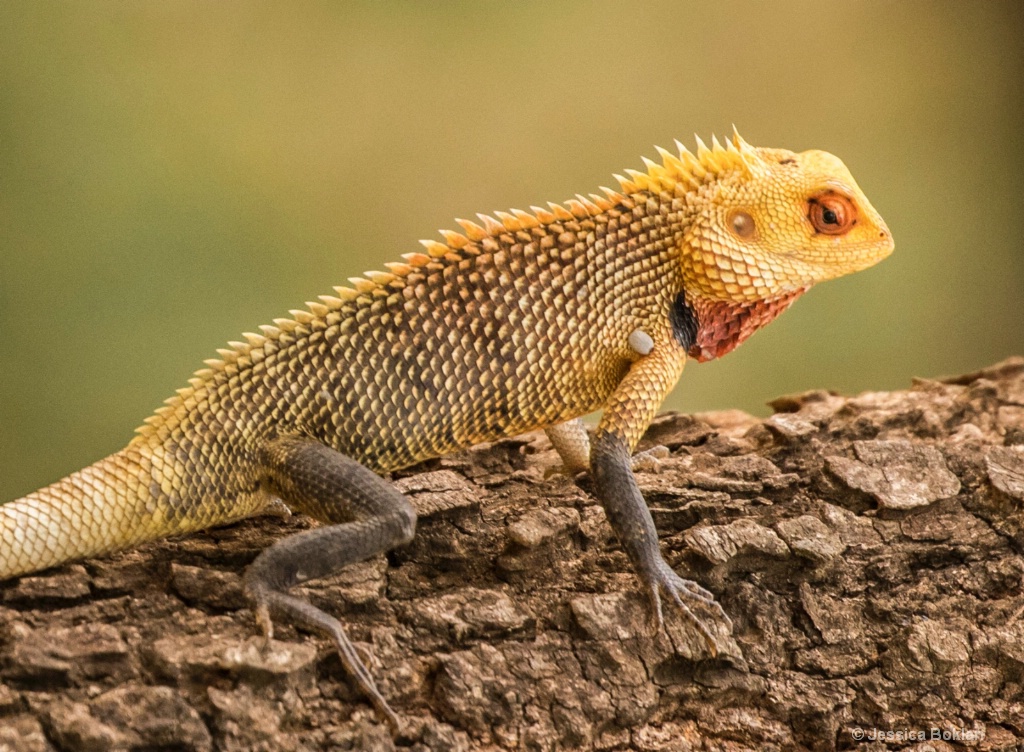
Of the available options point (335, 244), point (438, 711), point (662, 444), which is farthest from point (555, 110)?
point (438, 711)

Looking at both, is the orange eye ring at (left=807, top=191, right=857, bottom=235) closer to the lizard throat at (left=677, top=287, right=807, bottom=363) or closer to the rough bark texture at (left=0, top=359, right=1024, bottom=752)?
the lizard throat at (left=677, top=287, right=807, bottom=363)

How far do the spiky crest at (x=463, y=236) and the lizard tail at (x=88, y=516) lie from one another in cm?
22

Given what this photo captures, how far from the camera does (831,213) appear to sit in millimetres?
3893

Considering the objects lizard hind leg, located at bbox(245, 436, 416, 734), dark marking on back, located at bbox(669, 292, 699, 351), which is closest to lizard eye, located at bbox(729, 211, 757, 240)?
dark marking on back, located at bbox(669, 292, 699, 351)

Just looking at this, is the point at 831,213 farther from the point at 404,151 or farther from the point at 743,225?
the point at 404,151

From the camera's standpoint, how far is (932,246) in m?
7.21

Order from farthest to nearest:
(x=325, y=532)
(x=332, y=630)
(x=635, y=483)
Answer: (x=635, y=483) < (x=325, y=532) < (x=332, y=630)

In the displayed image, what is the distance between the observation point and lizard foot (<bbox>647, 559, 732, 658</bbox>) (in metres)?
3.33

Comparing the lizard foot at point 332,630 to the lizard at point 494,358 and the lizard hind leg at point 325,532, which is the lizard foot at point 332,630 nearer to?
the lizard hind leg at point 325,532

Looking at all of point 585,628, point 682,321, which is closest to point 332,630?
point 585,628

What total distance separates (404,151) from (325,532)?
3545mm

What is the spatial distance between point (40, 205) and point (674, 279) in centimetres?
344

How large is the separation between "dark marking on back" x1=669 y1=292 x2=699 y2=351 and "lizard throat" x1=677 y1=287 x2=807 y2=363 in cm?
1

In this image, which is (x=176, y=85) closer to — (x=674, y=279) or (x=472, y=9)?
(x=472, y=9)
